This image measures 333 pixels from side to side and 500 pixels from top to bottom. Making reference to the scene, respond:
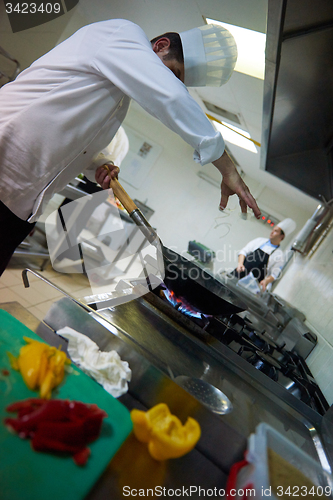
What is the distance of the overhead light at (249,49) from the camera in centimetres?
165

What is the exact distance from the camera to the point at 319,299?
5.65 feet

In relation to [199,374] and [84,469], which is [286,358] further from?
[84,469]

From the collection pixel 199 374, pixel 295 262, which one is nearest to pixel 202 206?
pixel 295 262

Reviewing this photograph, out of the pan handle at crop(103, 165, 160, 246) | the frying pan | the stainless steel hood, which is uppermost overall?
the stainless steel hood

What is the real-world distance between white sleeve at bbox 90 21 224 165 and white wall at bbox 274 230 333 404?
969 mm

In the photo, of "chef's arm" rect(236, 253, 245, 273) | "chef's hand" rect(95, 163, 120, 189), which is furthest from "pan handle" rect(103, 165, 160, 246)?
"chef's arm" rect(236, 253, 245, 273)

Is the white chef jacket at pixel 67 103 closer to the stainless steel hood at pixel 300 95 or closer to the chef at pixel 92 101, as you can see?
the chef at pixel 92 101

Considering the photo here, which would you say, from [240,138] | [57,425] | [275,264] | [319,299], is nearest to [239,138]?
[240,138]

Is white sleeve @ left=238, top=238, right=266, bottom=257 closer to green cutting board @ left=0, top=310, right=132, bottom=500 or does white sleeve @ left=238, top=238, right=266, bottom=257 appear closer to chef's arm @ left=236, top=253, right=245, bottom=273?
chef's arm @ left=236, top=253, right=245, bottom=273

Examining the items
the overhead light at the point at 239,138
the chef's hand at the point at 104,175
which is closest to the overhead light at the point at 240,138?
the overhead light at the point at 239,138

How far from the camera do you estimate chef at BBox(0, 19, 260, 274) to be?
2.15 feet

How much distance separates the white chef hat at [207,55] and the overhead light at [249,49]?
3.07ft

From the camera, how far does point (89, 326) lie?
0.56 m

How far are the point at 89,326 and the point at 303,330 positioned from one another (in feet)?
4.38
